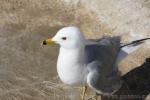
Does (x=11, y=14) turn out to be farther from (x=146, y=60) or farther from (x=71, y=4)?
(x=146, y=60)

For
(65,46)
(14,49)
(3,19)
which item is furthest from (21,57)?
(65,46)

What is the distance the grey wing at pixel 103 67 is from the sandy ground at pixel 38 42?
0.51 meters

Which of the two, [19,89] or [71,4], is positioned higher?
[71,4]

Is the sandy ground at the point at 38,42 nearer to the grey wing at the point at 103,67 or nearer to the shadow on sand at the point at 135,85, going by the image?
the shadow on sand at the point at 135,85

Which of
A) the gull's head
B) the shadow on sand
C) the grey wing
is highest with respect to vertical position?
the gull's head

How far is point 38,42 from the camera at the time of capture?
6.54 metres

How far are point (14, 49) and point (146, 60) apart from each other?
166 cm

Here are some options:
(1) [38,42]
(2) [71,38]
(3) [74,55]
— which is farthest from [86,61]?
(1) [38,42]

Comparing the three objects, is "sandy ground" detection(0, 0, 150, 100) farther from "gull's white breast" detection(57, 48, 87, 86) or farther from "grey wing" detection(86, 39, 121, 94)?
"gull's white breast" detection(57, 48, 87, 86)

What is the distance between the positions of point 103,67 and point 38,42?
1383 mm

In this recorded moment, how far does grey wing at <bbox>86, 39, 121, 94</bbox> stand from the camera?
530 centimetres

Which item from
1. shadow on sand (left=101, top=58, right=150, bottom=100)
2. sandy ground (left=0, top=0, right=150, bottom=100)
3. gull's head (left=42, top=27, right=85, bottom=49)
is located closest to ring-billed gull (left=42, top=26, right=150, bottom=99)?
gull's head (left=42, top=27, right=85, bottom=49)

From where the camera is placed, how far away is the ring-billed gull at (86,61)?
515 centimetres

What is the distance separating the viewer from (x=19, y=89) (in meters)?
5.91
